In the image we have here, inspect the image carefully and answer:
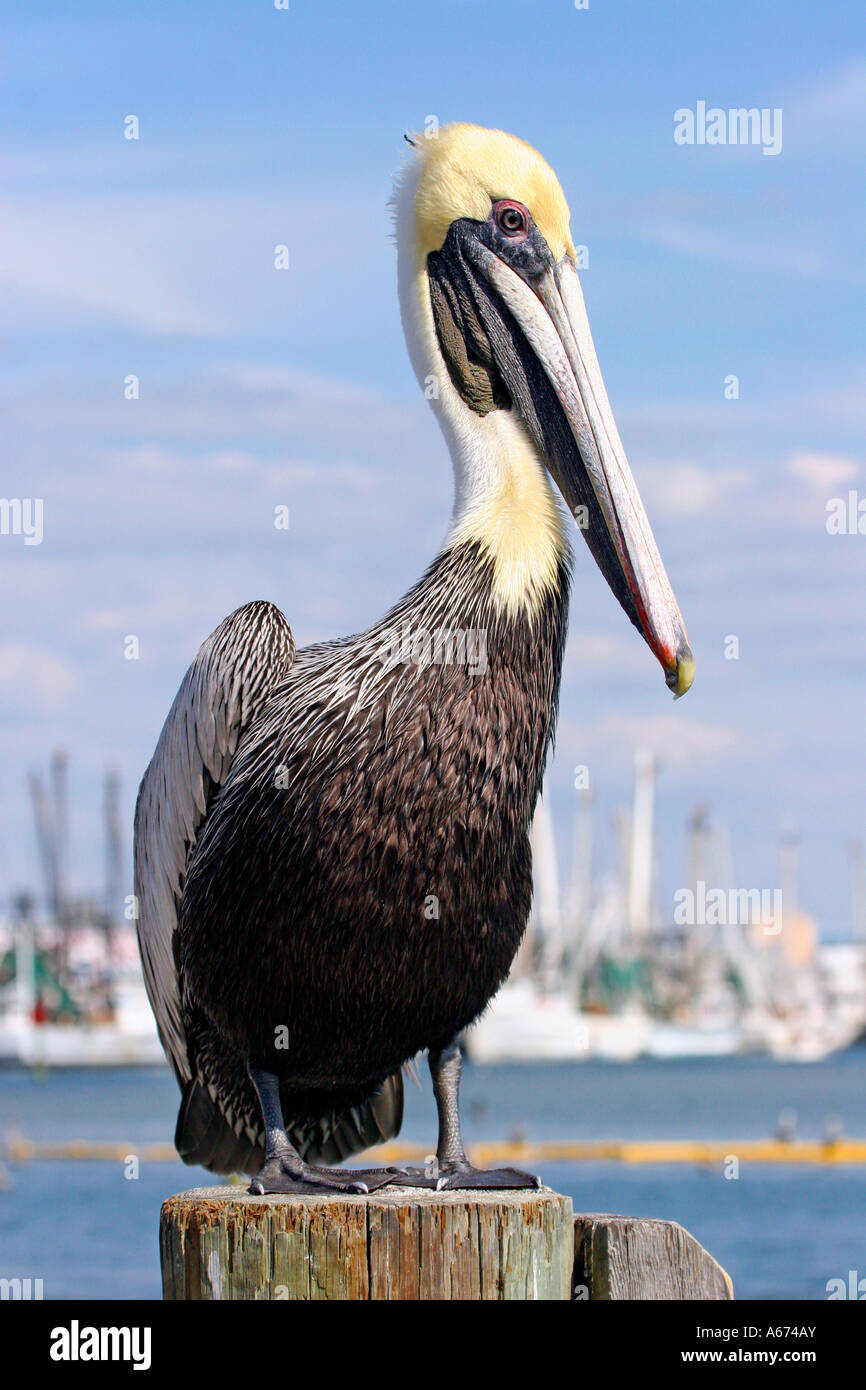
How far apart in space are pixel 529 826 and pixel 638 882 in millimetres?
80672

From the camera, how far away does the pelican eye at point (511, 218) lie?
5.34 meters

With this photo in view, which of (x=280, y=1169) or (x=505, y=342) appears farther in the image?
(x=505, y=342)

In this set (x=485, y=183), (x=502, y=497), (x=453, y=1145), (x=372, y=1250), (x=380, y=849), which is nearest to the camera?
(x=372, y=1250)

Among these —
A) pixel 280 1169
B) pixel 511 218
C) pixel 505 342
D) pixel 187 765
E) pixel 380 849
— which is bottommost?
pixel 280 1169

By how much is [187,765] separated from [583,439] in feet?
5.00

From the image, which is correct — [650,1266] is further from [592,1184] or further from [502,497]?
[592,1184]

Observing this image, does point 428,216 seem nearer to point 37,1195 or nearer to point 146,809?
point 146,809

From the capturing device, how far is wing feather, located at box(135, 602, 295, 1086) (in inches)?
218

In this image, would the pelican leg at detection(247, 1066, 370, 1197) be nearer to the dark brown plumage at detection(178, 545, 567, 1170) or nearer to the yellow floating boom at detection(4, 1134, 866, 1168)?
the dark brown plumage at detection(178, 545, 567, 1170)

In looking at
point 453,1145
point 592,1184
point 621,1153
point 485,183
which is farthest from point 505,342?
point 621,1153

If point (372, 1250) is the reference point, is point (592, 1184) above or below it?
below

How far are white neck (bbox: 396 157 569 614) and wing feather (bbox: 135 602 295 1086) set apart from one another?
0.70m

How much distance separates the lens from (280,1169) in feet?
16.5
